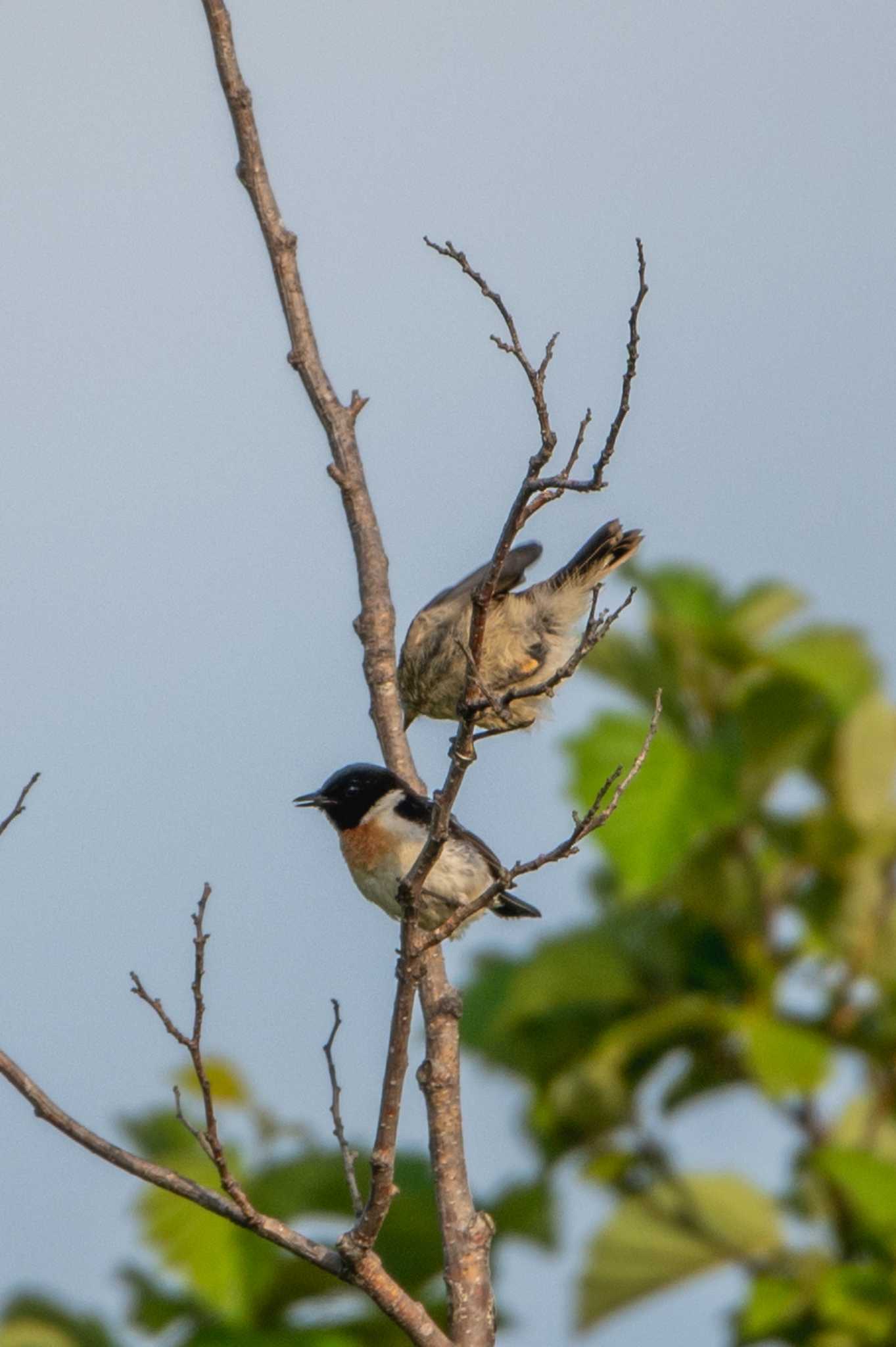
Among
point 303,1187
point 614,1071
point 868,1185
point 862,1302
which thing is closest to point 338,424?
point 303,1187

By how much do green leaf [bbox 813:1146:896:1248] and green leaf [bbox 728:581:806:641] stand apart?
2.69 metres

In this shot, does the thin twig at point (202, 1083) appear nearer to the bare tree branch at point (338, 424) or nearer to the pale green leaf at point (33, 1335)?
the bare tree branch at point (338, 424)

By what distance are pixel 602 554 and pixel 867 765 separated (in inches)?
98.6

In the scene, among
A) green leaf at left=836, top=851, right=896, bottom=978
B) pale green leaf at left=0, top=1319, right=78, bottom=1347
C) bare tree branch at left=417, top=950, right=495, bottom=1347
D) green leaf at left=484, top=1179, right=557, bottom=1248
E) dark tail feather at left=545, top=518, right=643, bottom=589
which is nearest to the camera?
Result: bare tree branch at left=417, top=950, right=495, bottom=1347

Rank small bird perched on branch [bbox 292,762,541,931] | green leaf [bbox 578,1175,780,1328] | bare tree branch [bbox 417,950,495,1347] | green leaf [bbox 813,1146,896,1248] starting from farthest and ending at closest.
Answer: green leaf [bbox 578,1175,780,1328] → green leaf [bbox 813,1146,896,1248] → small bird perched on branch [bbox 292,762,541,931] → bare tree branch [bbox 417,950,495,1347]

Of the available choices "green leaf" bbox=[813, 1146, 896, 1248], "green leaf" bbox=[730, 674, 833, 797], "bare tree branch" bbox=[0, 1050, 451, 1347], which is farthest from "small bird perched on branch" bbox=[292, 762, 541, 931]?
"green leaf" bbox=[730, 674, 833, 797]

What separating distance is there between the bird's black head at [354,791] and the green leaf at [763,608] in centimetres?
363

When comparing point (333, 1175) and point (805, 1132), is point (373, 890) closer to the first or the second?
point (333, 1175)

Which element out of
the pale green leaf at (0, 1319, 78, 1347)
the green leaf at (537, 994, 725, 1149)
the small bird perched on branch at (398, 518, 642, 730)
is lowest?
the pale green leaf at (0, 1319, 78, 1347)

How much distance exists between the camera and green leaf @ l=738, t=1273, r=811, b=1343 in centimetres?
813

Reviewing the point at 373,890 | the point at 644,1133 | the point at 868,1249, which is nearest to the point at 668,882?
the point at 644,1133

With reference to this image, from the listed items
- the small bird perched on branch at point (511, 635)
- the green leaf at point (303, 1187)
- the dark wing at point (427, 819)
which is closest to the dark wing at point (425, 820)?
the dark wing at point (427, 819)

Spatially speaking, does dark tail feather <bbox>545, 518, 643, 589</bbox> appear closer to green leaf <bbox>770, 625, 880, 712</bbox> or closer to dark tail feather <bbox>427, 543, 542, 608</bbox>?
dark tail feather <bbox>427, 543, 542, 608</bbox>

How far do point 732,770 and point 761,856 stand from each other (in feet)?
1.95
